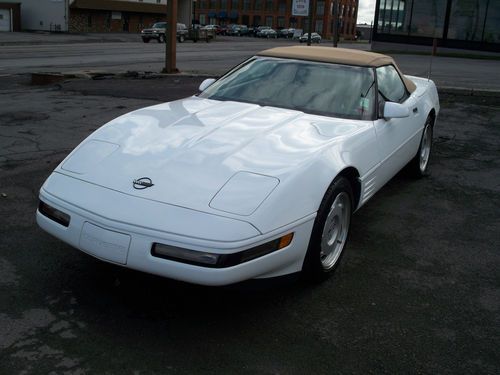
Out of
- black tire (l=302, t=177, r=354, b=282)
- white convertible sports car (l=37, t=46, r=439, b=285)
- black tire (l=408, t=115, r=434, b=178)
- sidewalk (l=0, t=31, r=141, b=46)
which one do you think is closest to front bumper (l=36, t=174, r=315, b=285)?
white convertible sports car (l=37, t=46, r=439, b=285)

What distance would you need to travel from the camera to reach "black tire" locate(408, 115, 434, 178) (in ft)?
19.2

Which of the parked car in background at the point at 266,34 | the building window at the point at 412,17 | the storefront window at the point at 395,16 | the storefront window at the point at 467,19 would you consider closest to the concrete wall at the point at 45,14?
the storefront window at the point at 395,16

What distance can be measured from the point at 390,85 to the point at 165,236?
124 inches

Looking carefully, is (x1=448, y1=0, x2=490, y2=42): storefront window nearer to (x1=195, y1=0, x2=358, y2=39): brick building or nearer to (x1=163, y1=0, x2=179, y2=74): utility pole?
(x1=163, y1=0, x2=179, y2=74): utility pole

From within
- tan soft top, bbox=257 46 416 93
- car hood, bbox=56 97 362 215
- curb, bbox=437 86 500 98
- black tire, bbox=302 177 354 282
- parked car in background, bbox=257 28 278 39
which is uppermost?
parked car in background, bbox=257 28 278 39

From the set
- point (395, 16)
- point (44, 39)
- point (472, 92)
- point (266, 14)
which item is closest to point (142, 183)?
point (472, 92)

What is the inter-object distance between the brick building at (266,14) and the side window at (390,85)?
326 ft

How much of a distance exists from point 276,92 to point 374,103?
2.64 feet

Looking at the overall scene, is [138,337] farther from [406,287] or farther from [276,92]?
[276,92]

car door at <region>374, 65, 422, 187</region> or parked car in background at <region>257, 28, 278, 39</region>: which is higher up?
parked car in background at <region>257, 28, 278, 39</region>

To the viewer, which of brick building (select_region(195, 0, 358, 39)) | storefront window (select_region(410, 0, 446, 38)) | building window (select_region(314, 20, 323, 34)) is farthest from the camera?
building window (select_region(314, 20, 323, 34))

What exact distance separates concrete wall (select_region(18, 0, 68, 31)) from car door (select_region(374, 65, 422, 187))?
172 ft

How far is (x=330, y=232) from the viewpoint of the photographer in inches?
138

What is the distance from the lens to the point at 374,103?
14.4 feet
